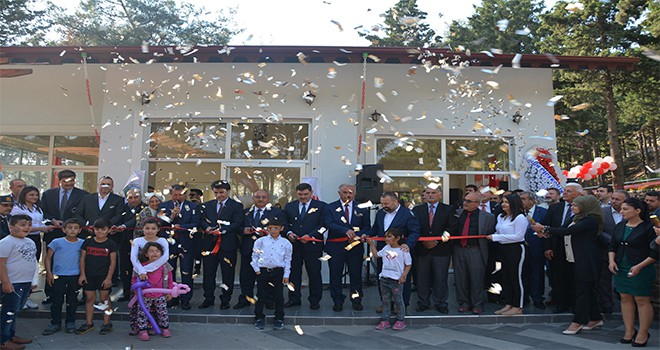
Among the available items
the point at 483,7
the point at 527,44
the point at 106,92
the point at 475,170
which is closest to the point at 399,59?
the point at 475,170

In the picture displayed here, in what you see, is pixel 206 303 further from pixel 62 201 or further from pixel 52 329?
pixel 62 201

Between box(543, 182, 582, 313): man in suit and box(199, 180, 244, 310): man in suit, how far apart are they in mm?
4571

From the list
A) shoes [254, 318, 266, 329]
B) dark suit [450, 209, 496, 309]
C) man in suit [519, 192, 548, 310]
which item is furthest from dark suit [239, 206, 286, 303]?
man in suit [519, 192, 548, 310]

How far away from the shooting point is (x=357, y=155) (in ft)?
30.0

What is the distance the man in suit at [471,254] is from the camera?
6.48m

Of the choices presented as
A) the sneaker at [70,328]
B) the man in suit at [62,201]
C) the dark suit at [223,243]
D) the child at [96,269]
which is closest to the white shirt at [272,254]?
the dark suit at [223,243]

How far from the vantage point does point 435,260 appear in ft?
22.0

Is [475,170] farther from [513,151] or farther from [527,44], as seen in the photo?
[527,44]

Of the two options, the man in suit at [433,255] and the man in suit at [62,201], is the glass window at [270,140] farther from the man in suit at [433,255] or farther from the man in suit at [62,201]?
the man in suit at [433,255]

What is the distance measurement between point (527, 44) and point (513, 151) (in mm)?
18198

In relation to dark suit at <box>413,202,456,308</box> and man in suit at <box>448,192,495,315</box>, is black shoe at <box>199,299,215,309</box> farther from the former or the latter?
man in suit at <box>448,192,495,315</box>

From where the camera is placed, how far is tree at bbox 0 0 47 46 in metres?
19.3

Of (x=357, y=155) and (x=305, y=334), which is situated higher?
(x=357, y=155)

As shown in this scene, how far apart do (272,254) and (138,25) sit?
20.2m
